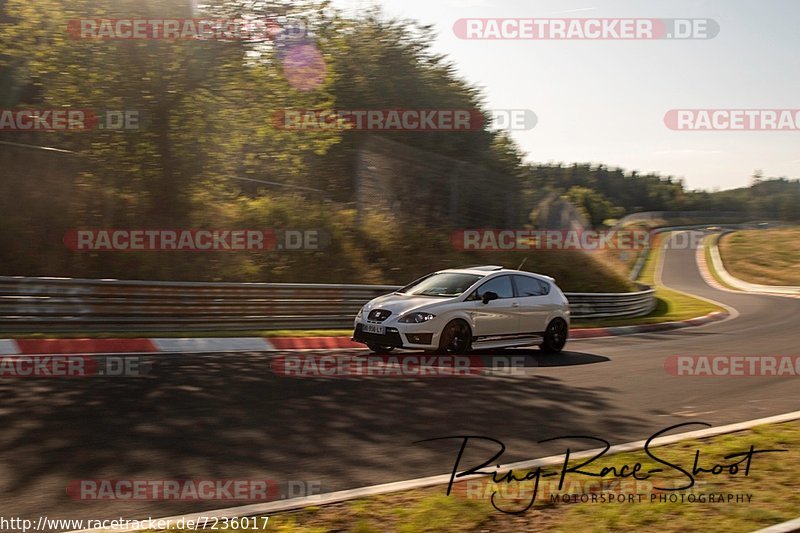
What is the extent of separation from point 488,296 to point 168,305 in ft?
19.6

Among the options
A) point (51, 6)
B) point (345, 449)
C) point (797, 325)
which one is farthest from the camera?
point (797, 325)

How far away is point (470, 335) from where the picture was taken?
13227 mm

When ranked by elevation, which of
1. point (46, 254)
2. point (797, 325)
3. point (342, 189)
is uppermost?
point (342, 189)

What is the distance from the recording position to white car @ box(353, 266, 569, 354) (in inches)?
496

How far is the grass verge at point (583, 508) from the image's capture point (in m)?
4.81

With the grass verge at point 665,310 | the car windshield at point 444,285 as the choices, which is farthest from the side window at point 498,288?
the grass verge at point 665,310

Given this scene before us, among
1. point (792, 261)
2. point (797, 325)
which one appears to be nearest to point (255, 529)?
point (797, 325)

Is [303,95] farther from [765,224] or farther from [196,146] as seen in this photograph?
[765,224]

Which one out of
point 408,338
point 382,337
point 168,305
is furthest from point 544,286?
point 168,305

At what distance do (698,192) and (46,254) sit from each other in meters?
175

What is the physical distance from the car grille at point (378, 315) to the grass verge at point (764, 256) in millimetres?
52742

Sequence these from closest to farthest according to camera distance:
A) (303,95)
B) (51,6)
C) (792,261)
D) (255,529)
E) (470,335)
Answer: (255,529) → (470,335) → (51,6) → (303,95) → (792,261)

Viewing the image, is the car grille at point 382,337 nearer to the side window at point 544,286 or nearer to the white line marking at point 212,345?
the white line marking at point 212,345

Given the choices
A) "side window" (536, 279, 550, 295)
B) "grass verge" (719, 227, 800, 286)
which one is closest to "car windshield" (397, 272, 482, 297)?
"side window" (536, 279, 550, 295)
